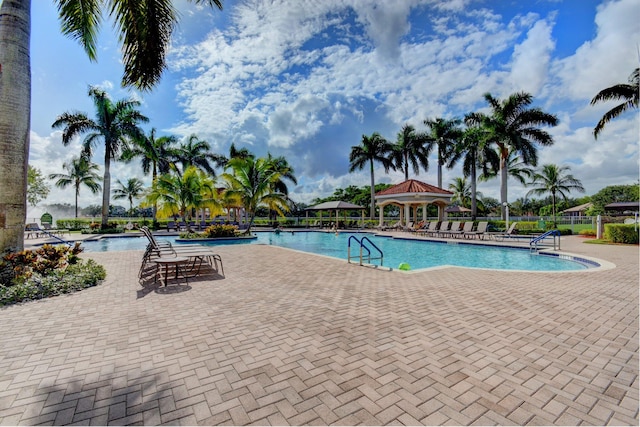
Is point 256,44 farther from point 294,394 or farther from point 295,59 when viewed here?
point 294,394

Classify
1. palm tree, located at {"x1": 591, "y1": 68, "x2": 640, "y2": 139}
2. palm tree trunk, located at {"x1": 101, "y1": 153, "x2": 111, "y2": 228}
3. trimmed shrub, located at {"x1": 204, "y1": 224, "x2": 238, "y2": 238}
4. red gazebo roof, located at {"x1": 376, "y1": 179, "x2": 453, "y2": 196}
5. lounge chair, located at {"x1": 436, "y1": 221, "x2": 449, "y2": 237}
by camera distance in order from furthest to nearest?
1. red gazebo roof, located at {"x1": 376, "y1": 179, "x2": 453, "y2": 196}
2. palm tree trunk, located at {"x1": 101, "y1": 153, "x2": 111, "y2": 228}
3. lounge chair, located at {"x1": 436, "y1": 221, "x2": 449, "y2": 237}
4. trimmed shrub, located at {"x1": 204, "y1": 224, "x2": 238, "y2": 238}
5. palm tree, located at {"x1": 591, "y1": 68, "x2": 640, "y2": 139}

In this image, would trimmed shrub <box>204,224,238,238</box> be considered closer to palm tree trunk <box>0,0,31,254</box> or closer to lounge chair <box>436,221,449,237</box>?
palm tree trunk <box>0,0,31,254</box>

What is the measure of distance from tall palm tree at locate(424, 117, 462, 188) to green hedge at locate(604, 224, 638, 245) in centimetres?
1645

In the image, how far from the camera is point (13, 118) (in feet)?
18.9

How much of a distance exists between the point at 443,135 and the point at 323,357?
33064mm

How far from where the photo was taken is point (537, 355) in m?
3.11

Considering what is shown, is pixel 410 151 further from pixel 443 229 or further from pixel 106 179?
pixel 106 179

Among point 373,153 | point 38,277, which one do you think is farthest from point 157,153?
point 38,277

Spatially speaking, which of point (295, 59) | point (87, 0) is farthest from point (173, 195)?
point (87, 0)

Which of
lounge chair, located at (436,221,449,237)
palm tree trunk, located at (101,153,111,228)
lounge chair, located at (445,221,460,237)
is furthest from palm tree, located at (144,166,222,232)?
lounge chair, located at (445,221,460,237)

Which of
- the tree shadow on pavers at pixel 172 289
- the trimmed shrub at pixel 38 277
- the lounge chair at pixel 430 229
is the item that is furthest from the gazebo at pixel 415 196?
the trimmed shrub at pixel 38 277

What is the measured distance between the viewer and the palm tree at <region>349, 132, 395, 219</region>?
3397 cm

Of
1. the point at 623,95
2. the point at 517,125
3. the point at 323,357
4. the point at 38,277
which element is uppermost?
the point at 517,125

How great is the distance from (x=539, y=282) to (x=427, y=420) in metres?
6.07
